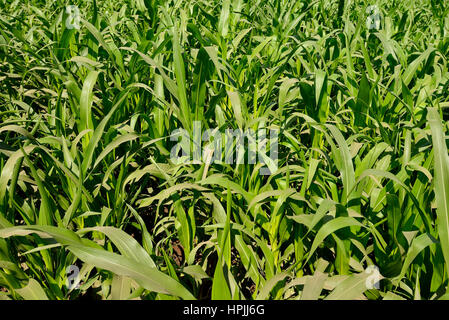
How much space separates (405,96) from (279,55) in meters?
0.50

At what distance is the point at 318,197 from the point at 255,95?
0.45m

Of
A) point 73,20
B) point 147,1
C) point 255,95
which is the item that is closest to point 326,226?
point 255,95

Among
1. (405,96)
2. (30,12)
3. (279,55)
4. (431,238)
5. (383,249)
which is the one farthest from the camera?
(30,12)

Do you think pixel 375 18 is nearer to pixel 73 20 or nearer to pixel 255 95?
pixel 255 95

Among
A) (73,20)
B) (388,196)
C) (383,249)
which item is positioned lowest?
(383,249)

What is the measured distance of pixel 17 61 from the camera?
150 cm

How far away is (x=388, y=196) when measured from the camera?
751mm

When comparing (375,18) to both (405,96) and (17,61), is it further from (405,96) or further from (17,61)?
(17,61)

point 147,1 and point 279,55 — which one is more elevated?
point 147,1

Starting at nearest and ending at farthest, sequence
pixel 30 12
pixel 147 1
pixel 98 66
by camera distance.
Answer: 1. pixel 98 66
2. pixel 147 1
3. pixel 30 12

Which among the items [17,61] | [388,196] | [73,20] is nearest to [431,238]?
[388,196]

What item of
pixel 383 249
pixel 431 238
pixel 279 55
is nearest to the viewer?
pixel 431 238

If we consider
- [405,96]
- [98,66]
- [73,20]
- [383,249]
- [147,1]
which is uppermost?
[147,1]

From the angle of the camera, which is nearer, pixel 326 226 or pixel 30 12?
pixel 326 226
